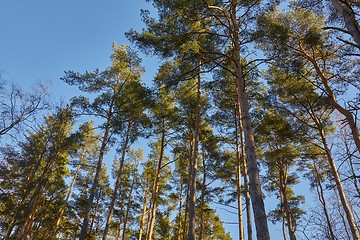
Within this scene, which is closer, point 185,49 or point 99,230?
point 185,49

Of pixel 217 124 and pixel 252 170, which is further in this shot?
pixel 217 124

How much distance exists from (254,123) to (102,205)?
16.7 metres

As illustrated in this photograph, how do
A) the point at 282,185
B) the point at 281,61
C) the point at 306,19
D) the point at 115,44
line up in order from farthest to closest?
1. the point at 115,44
2. the point at 282,185
3. the point at 306,19
4. the point at 281,61

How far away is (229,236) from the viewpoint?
2845 centimetres

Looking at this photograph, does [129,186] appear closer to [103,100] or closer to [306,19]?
[103,100]

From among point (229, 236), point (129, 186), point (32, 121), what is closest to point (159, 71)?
point (32, 121)

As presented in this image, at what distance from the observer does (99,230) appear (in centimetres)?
2239

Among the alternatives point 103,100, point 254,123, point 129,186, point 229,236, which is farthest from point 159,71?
point 229,236

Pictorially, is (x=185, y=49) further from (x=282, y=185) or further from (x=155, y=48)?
(x=282, y=185)

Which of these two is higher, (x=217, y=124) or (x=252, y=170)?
(x=217, y=124)

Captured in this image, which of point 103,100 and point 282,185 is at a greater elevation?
point 103,100

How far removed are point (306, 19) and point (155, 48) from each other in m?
6.57

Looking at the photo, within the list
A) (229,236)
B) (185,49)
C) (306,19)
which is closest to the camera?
(185,49)

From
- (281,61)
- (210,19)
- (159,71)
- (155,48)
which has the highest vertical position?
(159,71)
